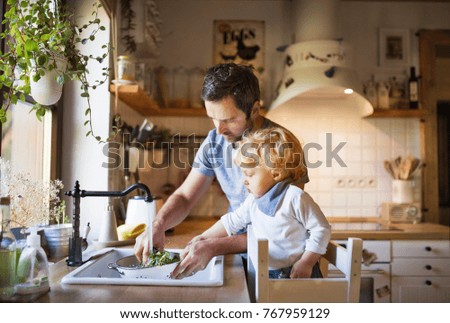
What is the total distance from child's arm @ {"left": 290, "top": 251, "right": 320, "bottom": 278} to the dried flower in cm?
58

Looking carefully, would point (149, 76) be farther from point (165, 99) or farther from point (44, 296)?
point (44, 296)

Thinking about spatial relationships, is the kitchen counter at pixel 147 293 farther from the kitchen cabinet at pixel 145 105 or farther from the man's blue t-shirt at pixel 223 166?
the kitchen cabinet at pixel 145 105

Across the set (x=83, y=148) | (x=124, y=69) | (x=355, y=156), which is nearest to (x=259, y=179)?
(x=83, y=148)

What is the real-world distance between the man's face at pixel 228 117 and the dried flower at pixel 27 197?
41cm

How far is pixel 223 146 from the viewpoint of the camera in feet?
3.76

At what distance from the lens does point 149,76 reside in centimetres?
206

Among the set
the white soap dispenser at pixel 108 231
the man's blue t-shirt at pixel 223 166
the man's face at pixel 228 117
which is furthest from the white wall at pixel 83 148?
the man's face at pixel 228 117

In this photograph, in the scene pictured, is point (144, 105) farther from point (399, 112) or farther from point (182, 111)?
point (399, 112)

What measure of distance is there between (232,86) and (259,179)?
9.4 inches

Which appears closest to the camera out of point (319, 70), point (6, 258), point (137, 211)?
point (6, 258)

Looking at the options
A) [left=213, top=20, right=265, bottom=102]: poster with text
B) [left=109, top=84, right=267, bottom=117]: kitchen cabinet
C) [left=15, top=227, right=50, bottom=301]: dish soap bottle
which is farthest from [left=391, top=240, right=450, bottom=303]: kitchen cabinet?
[left=15, top=227, right=50, bottom=301]: dish soap bottle
